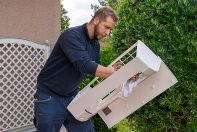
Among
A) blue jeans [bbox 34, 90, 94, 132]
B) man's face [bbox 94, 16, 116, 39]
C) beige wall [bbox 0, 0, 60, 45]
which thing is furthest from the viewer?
beige wall [bbox 0, 0, 60, 45]

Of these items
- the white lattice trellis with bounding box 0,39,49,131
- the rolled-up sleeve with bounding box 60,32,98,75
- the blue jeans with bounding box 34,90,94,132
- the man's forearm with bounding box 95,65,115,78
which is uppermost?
the rolled-up sleeve with bounding box 60,32,98,75

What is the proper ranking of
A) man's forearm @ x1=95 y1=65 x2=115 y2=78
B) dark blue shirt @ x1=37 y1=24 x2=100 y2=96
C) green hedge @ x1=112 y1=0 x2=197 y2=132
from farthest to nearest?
green hedge @ x1=112 y1=0 x2=197 y2=132
dark blue shirt @ x1=37 y1=24 x2=100 y2=96
man's forearm @ x1=95 y1=65 x2=115 y2=78

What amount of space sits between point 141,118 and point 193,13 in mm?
1381

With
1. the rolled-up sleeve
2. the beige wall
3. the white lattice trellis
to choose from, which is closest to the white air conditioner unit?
the rolled-up sleeve

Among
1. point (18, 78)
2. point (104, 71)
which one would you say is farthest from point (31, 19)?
point (104, 71)

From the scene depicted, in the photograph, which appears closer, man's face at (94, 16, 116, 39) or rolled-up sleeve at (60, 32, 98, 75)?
rolled-up sleeve at (60, 32, 98, 75)

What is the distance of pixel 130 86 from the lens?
3.35 meters

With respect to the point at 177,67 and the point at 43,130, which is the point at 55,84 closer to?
the point at 43,130

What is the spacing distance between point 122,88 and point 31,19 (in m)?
2.90

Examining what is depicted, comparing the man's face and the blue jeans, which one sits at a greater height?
the man's face

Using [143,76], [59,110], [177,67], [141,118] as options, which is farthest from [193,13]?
[59,110]

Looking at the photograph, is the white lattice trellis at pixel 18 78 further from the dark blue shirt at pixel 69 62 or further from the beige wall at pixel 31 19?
the dark blue shirt at pixel 69 62

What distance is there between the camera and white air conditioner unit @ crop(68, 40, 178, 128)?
319 cm

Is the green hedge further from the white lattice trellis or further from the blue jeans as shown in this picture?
the white lattice trellis
